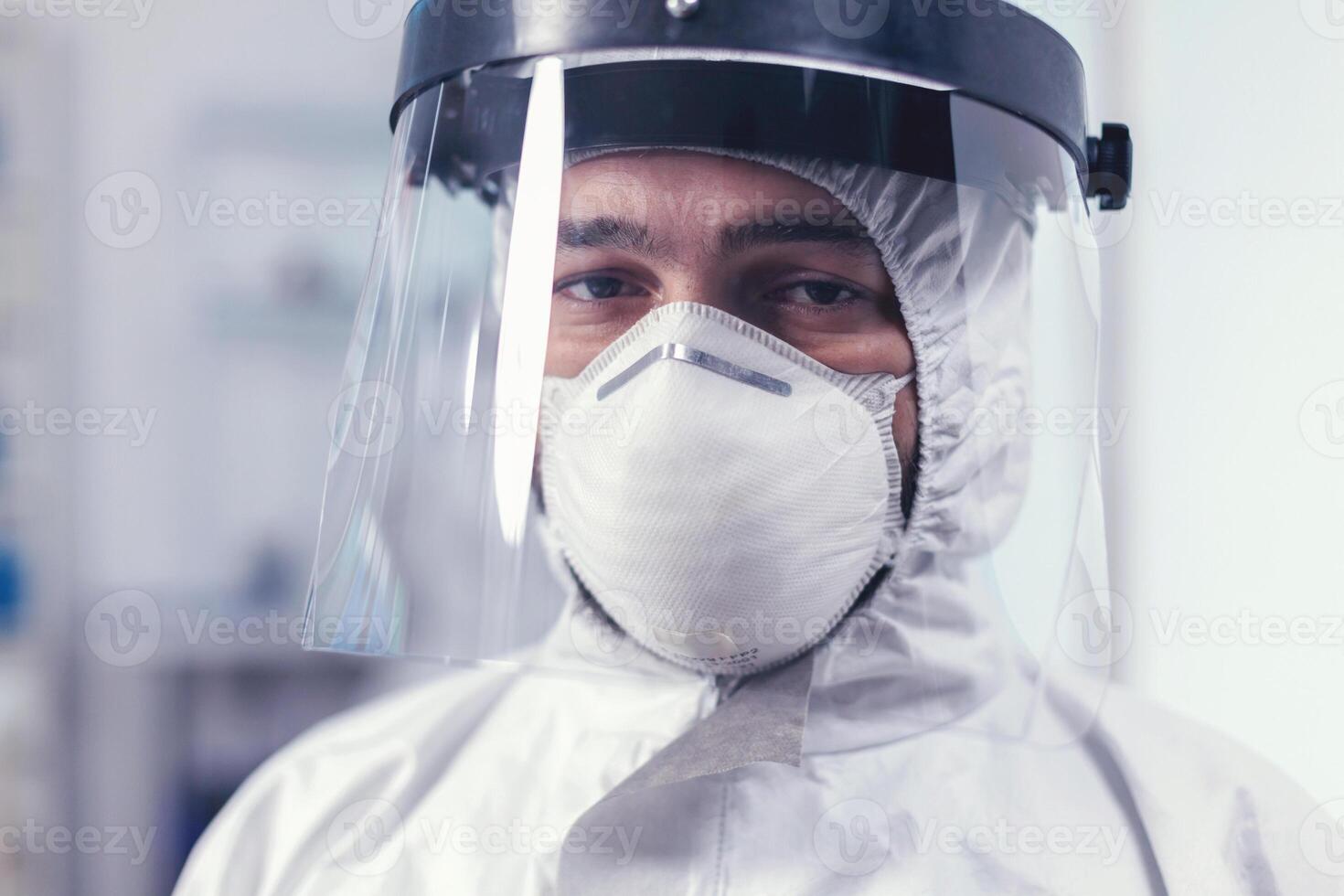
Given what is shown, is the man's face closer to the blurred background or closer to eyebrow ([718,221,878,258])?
eyebrow ([718,221,878,258])

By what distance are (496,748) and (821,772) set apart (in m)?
0.33

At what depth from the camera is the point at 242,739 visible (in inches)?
68.0

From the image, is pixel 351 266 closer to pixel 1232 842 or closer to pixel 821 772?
pixel 821 772

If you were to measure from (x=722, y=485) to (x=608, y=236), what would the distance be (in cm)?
21

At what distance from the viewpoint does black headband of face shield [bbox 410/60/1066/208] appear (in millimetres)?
682

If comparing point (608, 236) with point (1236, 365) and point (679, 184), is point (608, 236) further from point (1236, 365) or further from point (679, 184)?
point (1236, 365)

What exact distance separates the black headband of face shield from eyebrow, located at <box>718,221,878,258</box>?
0.05m

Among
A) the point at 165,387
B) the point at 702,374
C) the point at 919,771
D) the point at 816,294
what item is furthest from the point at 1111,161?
the point at 165,387

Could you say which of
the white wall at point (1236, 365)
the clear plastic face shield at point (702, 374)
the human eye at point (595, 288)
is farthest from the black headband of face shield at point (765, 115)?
the white wall at point (1236, 365)

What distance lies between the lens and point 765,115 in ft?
2.25

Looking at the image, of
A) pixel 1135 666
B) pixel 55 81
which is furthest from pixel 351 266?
pixel 1135 666

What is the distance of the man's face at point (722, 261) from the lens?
0.72 meters

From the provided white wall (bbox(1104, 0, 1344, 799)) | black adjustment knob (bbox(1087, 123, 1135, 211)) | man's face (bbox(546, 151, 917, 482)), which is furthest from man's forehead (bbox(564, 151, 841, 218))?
white wall (bbox(1104, 0, 1344, 799))

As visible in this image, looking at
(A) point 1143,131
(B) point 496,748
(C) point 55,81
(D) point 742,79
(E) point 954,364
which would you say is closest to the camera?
(D) point 742,79
